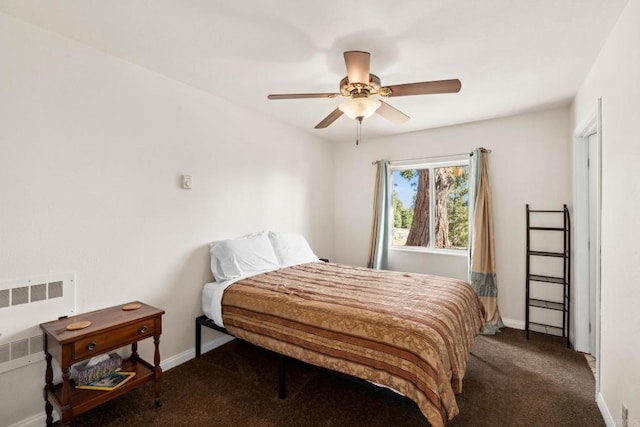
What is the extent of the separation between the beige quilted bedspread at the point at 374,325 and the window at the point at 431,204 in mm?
1542

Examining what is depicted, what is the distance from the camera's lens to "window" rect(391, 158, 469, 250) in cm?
407

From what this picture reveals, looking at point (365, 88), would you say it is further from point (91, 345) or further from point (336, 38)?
point (91, 345)

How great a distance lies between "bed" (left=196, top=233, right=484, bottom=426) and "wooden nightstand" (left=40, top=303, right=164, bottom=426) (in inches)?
25.5

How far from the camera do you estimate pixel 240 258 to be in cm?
296

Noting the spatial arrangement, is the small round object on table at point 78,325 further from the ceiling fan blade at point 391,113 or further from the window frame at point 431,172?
the window frame at point 431,172

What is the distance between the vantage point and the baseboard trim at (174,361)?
72.6 inches

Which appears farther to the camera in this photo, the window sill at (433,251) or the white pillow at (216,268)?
the window sill at (433,251)

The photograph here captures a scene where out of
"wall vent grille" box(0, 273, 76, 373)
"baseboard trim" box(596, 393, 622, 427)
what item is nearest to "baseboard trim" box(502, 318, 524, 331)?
"baseboard trim" box(596, 393, 622, 427)

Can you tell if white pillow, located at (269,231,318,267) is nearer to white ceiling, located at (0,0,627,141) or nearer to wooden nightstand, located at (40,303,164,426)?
wooden nightstand, located at (40,303,164,426)

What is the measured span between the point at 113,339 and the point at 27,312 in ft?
1.76

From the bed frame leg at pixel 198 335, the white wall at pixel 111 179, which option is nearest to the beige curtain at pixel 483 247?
the white wall at pixel 111 179

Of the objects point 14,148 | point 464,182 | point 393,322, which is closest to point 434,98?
point 464,182

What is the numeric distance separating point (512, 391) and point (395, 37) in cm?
275

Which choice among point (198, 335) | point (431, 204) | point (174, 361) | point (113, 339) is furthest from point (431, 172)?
point (113, 339)
